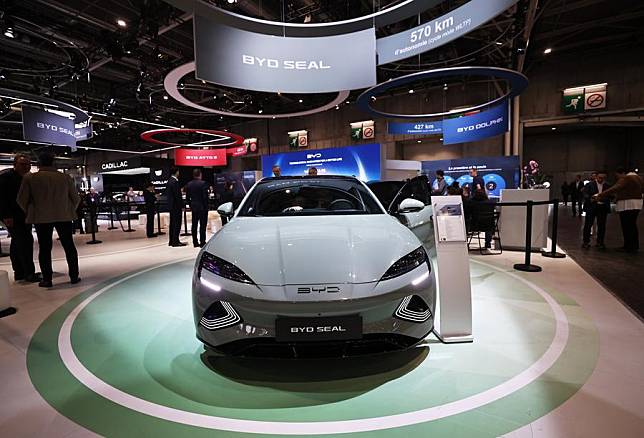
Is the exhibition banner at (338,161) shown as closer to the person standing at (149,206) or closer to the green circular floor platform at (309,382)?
the person standing at (149,206)

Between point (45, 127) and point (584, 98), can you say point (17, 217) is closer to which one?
point (45, 127)

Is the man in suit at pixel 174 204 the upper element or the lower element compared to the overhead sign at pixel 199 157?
lower

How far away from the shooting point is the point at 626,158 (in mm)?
17844

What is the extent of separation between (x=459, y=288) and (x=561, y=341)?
783 millimetres

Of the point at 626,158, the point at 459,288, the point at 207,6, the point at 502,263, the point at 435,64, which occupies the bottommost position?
the point at 502,263

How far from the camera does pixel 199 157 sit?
771 inches

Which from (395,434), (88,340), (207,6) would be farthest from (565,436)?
(207,6)

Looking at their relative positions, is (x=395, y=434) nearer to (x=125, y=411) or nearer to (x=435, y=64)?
(x=125, y=411)

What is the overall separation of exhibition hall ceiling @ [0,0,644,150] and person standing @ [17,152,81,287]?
394 centimetres

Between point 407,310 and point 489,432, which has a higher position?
point 407,310

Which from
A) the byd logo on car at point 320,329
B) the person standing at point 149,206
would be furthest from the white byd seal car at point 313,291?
the person standing at point 149,206

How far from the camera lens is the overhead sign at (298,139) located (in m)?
20.1

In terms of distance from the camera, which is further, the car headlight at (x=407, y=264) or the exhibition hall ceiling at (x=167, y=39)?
the exhibition hall ceiling at (x=167, y=39)

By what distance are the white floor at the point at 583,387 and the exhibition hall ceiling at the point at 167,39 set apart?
463cm
